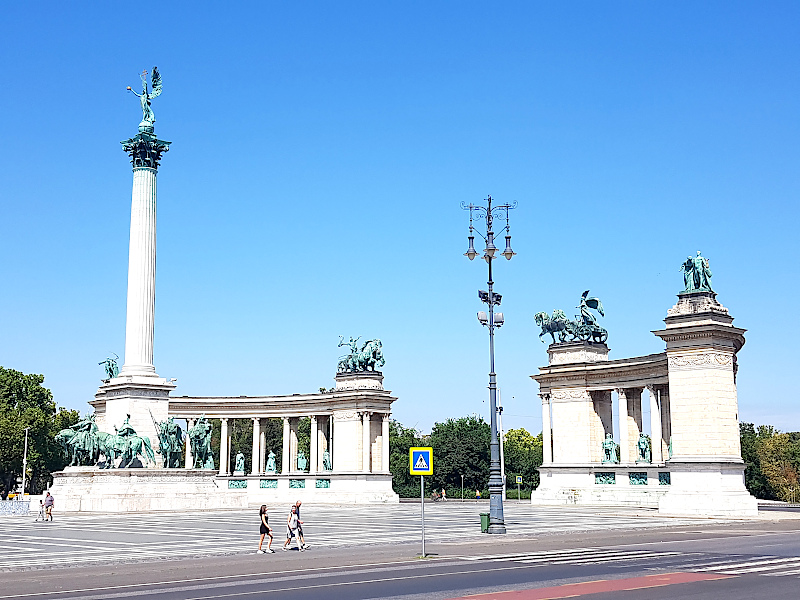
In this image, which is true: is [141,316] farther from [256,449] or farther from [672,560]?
[672,560]

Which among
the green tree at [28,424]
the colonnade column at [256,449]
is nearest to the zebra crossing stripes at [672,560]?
the colonnade column at [256,449]

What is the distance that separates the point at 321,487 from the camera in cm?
8975

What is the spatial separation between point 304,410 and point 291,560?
66573mm

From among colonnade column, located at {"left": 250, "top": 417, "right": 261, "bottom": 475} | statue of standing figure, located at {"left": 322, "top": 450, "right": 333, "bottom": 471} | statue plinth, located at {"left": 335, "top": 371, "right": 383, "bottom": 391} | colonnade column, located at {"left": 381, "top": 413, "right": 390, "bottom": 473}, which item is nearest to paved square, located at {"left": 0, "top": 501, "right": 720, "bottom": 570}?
statue plinth, located at {"left": 335, "top": 371, "right": 383, "bottom": 391}

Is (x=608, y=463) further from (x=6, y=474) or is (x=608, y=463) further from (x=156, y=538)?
(x=6, y=474)

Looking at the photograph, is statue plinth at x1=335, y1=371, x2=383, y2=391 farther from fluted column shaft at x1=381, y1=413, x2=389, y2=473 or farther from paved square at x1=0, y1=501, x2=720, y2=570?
paved square at x1=0, y1=501, x2=720, y2=570

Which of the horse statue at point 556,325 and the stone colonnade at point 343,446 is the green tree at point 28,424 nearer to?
the stone colonnade at point 343,446

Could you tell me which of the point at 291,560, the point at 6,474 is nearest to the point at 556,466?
the point at 291,560

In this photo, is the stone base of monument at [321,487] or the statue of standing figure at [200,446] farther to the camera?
the stone base of monument at [321,487]

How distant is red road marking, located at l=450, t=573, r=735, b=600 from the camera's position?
19.0 m

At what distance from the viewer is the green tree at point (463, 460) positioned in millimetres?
107438

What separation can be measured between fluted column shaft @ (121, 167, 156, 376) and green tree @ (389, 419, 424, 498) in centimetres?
4531

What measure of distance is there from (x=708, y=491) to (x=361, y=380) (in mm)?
42872

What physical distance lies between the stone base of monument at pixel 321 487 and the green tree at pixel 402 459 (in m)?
15.9
